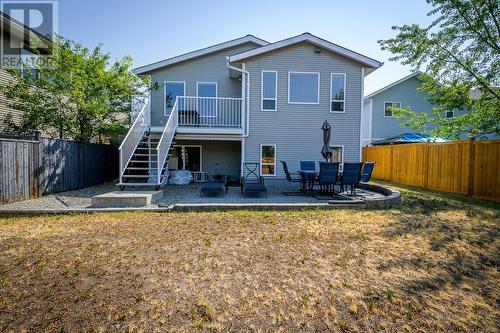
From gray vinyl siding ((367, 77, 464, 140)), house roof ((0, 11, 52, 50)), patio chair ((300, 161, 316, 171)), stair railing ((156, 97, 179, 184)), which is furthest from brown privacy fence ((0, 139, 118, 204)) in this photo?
gray vinyl siding ((367, 77, 464, 140))

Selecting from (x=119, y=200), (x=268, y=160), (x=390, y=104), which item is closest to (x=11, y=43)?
(x=119, y=200)

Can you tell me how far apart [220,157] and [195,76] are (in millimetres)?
4419

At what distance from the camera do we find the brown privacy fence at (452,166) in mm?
8984

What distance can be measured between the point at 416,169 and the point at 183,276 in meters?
13.2

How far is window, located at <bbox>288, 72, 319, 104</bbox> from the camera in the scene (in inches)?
469

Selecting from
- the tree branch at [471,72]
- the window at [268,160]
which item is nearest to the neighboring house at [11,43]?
the window at [268,160]

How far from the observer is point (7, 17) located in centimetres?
1033

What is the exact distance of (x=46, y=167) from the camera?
28.7 feet

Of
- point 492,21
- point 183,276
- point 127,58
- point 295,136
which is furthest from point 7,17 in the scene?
point 492,21

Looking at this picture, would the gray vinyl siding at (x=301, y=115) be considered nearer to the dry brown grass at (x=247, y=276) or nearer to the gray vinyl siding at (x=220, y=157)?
the gray vinyl siding at (x=220, y=157)

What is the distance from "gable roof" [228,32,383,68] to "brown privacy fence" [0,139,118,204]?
7388 mm

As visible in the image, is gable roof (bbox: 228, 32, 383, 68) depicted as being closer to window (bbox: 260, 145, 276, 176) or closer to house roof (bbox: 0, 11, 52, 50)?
window (bbox: 260, 145, 276, 176)

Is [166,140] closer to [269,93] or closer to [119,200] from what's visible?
[119,200]

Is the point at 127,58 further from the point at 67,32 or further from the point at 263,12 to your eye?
the point at 263,12
